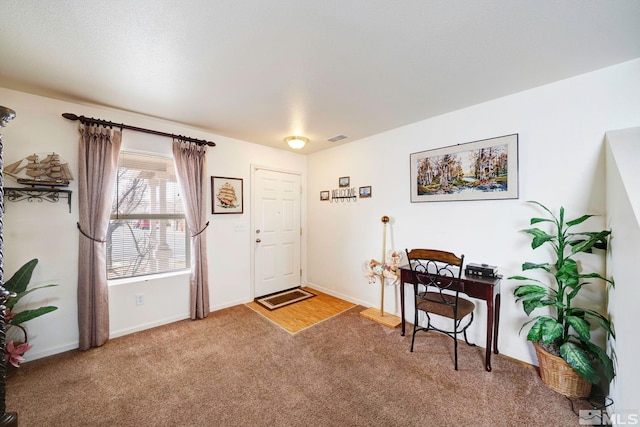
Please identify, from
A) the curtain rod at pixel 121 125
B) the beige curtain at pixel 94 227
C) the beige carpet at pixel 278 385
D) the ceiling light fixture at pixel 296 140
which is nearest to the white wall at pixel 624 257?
the beige carpet at pixel 278 385

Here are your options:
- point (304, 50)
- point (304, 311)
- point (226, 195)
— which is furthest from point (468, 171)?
point (226, 195)

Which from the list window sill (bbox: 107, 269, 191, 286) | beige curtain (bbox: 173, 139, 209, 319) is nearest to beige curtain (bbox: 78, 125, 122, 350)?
window sill (bbox: 107, 269, 191, 286)

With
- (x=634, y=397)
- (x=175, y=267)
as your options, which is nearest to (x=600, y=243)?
(x=634, y=397)

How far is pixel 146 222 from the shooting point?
9.62 feet

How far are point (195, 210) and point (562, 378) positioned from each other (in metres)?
3.79

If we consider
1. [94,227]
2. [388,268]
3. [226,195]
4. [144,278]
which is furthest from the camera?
[226,195]

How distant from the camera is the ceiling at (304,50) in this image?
1.36 m

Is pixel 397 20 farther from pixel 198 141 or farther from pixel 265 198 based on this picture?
pixel 265 198

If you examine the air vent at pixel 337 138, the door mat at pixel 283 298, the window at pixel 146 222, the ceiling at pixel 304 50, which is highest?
the ceiling at pixel 304 50

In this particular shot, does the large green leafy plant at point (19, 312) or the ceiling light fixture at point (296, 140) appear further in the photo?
the ceiling light fixture at point (296, 140)

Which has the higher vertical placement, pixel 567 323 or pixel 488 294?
pixel 488 294

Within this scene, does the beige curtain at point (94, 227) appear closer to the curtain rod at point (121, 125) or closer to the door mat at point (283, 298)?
the curtain rod at point (121, 125)

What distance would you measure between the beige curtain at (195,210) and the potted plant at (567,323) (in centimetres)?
330

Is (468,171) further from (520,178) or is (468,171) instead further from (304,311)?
(304,311)
